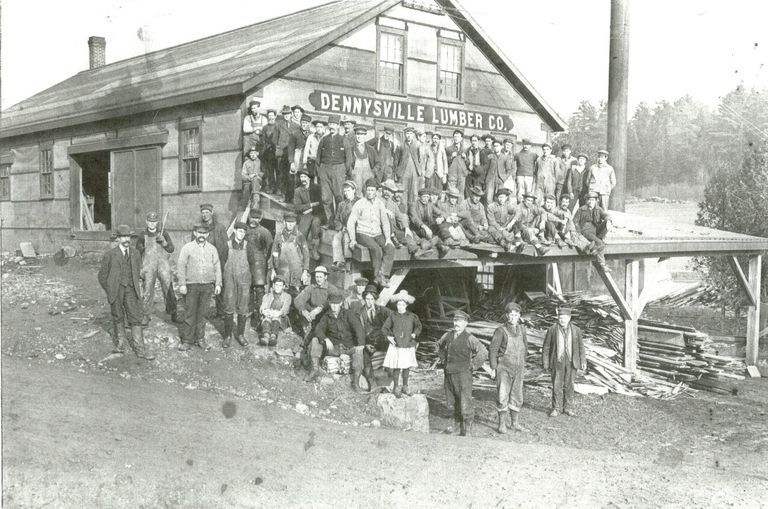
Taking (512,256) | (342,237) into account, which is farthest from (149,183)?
(512,256)

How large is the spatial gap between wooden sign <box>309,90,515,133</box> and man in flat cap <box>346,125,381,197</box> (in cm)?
299

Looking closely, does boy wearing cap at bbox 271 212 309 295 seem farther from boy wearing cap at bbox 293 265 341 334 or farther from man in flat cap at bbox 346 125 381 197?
man in flat cap at bbox 346 125 381 197

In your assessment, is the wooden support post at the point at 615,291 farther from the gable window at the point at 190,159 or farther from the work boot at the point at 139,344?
the work boot at the point at 139,344

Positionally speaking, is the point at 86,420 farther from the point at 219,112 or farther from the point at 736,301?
the point at 736,301

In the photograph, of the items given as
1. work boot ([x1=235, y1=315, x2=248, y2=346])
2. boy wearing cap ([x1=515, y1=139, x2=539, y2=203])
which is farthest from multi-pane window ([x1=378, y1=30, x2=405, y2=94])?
work boot ([x1=235, y1=315, x2=248, y2=346])

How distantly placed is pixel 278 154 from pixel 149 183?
4.99m

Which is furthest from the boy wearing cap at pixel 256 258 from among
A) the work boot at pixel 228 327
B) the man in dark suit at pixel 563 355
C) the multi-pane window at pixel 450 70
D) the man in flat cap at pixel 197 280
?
the multi-pane window at pixel 450 70

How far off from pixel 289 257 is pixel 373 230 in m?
1.54

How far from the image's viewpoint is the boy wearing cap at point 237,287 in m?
11.7

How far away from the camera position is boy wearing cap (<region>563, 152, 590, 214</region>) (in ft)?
54.8

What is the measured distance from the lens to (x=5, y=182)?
22844 mm

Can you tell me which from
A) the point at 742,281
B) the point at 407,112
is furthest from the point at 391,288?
the point at 742,281

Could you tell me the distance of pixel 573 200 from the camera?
17.0 m

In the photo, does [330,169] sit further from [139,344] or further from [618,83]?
[618,83]
